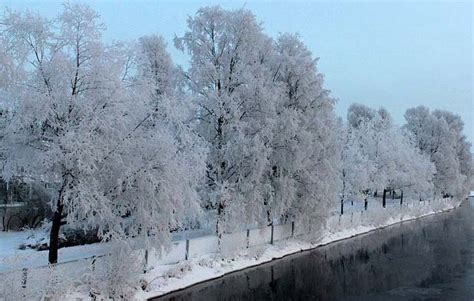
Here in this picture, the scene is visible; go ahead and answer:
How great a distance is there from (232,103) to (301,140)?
542cm

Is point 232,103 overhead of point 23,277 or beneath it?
overhead

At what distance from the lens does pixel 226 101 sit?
24.7 m

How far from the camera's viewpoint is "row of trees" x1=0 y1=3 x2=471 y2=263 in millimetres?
14516

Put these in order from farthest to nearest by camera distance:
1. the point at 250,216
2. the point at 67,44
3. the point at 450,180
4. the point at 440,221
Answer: the point at 450,180
the point at 440,221
the point at 250,216
the point at 67,44

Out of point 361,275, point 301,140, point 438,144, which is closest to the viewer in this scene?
point 361,275

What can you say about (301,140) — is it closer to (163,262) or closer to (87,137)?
(163,262)

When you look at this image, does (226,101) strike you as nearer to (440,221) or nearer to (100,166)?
(100,166)

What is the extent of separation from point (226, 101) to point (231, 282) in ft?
29.3

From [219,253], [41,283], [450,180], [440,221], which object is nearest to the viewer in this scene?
[41,283]

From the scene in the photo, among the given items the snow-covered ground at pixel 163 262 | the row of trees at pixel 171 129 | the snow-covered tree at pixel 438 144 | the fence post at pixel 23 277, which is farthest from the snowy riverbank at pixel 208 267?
the snow-covered tree at pixel 438 144

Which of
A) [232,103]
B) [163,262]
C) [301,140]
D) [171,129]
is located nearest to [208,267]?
[163,262]

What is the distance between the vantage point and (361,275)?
2309 centimetres

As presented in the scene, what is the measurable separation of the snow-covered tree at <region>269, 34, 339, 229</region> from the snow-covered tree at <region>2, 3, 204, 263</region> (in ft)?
38.1

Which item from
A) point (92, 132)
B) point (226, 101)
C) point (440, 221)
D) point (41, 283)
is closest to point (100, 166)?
point (92, 132)
